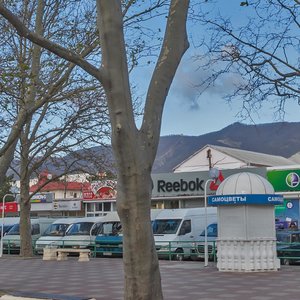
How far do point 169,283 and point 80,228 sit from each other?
54.3 ft

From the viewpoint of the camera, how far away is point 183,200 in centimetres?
4669

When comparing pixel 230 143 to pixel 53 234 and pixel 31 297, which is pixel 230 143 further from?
pixel 31 297

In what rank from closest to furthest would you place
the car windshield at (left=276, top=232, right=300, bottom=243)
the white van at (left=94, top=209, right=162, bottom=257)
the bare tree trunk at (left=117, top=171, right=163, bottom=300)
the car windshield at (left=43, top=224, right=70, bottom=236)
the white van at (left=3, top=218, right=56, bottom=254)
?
the bare tree trunk at (left=117, top=171, right=163, bottom=300) → the car windshield at (left=276, top=232, right=300, bottom=243) → the white van at (left=94, top=209, right=162, bottom=257) → the car windshield at (left=43, top=224, right=70, bottom=236) → the white van at (left=3, top=218, right=56, bottom=254)

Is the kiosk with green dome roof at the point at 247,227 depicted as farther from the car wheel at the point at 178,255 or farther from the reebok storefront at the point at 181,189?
the reebok storefront at the point at 181,189

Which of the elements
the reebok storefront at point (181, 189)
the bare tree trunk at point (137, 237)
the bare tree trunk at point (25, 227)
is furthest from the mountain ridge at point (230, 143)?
the bare tree trunk at point (137, 237)

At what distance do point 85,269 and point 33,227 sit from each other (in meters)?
15.0

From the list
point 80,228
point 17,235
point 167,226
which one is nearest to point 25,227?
point 80,228

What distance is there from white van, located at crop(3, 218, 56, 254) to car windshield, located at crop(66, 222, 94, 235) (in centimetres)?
284

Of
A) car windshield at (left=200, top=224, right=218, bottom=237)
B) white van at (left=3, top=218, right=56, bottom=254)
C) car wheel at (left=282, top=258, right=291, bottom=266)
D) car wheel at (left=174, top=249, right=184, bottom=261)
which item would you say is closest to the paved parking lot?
car wheel at (left=282, top=258, right=291, bottom=266)

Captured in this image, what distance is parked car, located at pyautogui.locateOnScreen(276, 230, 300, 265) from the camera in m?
21.7

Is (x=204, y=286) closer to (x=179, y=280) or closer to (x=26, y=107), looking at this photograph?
(x=179, y=280)

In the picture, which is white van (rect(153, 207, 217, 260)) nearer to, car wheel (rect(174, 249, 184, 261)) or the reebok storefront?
car wheel (rect(174, 249, 184, 261))

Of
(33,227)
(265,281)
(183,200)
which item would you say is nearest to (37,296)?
(265,281)

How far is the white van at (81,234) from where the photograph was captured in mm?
29844
